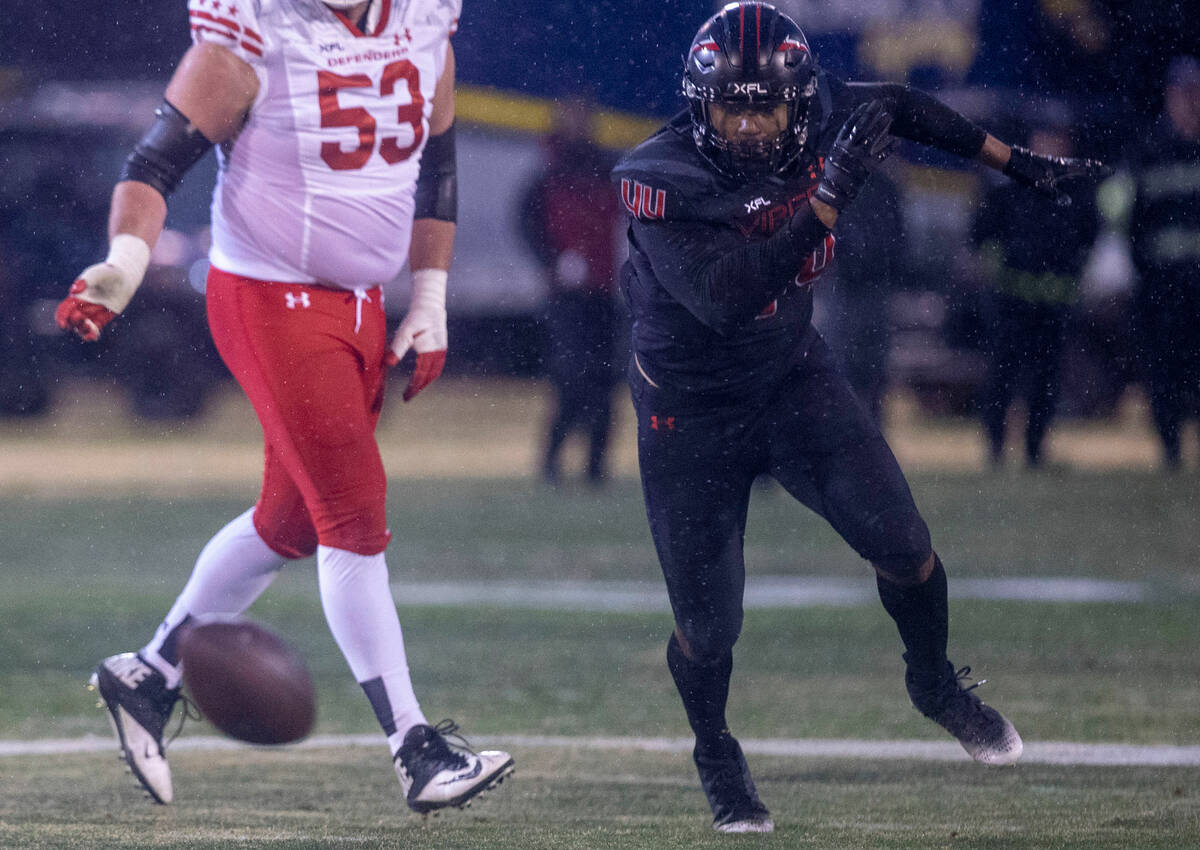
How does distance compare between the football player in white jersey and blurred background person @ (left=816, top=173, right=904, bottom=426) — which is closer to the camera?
the football player in white jersey

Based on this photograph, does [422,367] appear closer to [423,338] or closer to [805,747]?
[423,338]

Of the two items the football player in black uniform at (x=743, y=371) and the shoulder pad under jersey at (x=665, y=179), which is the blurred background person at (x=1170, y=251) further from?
the shoulder pad under jersey at (x=665, y=179)

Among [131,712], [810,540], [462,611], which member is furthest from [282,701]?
[810,540]

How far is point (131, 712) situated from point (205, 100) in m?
1.37

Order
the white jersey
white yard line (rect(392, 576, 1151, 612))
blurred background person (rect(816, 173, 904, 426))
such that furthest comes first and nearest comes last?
blurred background person (rect(816, 173, 904, 426)) < white yard line (rect(392, 576, 1151, 612)) < the white jersey

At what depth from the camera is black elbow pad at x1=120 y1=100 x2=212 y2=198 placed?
3688mm

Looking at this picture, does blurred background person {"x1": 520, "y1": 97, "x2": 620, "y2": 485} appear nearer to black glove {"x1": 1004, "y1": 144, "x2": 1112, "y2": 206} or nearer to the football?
black glove {"x1": 1004, "y1": 144, "x2": 1112, "y2": 206}

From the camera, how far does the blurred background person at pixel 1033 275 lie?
27.5 ft

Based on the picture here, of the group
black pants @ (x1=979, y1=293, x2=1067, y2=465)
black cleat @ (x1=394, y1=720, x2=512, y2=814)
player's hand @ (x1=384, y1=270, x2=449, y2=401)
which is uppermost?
player's hand @ (x1=384, y1=270, x2=449, y2=401)

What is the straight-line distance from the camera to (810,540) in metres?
8.58

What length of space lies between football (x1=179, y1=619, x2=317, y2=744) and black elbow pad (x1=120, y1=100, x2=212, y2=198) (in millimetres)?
935

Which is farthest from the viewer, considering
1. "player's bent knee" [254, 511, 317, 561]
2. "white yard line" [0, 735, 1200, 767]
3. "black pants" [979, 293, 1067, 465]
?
"black pants" [979, 293, 1067, 465]

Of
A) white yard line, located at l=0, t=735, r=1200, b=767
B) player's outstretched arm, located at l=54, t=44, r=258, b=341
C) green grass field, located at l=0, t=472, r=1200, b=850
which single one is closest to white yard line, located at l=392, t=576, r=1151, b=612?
green grass field, located at l=0, t=472, r=1200, b=850

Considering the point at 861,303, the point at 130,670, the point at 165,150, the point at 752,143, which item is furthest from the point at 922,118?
the point at 861,303
